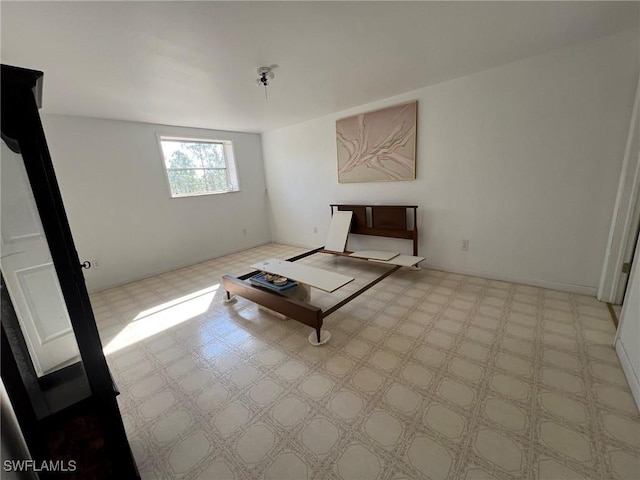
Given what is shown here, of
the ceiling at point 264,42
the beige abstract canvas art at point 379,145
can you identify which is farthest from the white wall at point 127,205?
the beige abstract canvas art at point 379,145

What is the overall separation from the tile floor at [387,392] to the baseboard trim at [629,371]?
0.11 feet

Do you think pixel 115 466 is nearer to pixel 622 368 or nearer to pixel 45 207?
pixel 45 207

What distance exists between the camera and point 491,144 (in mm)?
2770

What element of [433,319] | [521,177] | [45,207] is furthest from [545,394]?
[45,207]

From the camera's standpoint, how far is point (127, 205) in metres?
3.64

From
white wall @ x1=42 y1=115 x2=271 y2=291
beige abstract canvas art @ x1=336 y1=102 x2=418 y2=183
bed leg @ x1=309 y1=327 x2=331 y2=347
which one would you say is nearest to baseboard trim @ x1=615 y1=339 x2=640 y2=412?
bed leg @ x1=309 y1=327 x2=331 y2=347

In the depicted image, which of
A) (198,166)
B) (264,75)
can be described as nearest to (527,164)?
(264,75)

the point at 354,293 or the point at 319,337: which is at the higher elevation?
the point at 354,293

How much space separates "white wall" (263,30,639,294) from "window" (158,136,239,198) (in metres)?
2.66

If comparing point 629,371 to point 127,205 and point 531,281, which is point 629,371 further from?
point 127,205

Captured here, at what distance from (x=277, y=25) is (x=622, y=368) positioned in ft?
10.3

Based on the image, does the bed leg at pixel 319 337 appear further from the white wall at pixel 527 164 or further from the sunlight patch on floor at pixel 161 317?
the white wall at pixel 527 164

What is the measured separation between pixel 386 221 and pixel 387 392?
2.44 m

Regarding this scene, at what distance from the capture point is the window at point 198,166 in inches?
161
